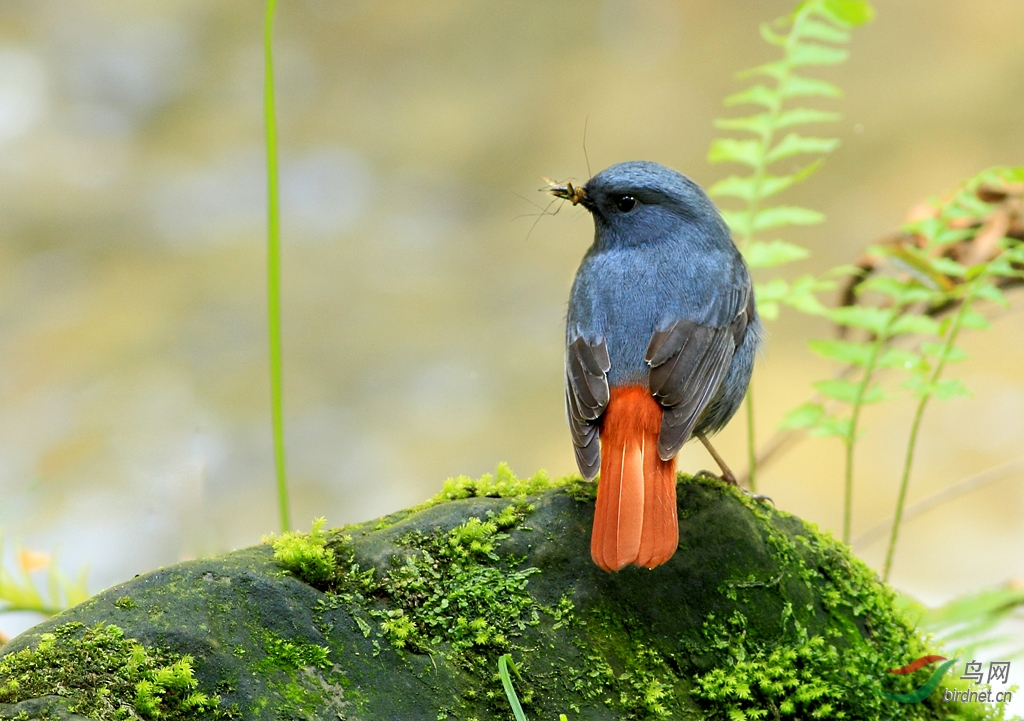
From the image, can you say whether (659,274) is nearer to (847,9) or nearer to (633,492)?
(633,492)

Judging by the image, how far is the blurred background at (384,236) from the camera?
8.00 meters

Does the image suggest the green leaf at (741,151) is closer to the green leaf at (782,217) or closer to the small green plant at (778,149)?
the small green plant at (778,149)

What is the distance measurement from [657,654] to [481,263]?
821 centimetres

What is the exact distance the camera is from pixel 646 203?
342 cm

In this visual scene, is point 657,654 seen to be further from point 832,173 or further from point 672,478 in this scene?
point 832,173

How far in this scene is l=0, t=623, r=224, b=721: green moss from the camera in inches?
74.0

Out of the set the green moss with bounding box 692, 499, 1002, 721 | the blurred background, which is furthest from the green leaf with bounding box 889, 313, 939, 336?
the blurred background

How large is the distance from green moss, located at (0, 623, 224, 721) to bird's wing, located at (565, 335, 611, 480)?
1136 mm

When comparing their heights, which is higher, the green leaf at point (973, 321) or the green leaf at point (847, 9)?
the green leaf at point (847, 9)

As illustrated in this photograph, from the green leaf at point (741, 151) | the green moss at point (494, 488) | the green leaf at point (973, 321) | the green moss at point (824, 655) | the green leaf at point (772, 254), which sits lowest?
the green moss at point (824, 655)

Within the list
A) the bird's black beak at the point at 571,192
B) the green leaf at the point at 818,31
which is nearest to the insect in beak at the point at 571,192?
the bird's black beak at the point at 571,192

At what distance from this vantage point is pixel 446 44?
44.4 ft

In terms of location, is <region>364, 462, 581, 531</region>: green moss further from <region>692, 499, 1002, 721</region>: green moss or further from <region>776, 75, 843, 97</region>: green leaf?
<region>776, 75, 843, 97</region>: green leaf

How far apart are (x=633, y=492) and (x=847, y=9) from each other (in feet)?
Result: 9.17
